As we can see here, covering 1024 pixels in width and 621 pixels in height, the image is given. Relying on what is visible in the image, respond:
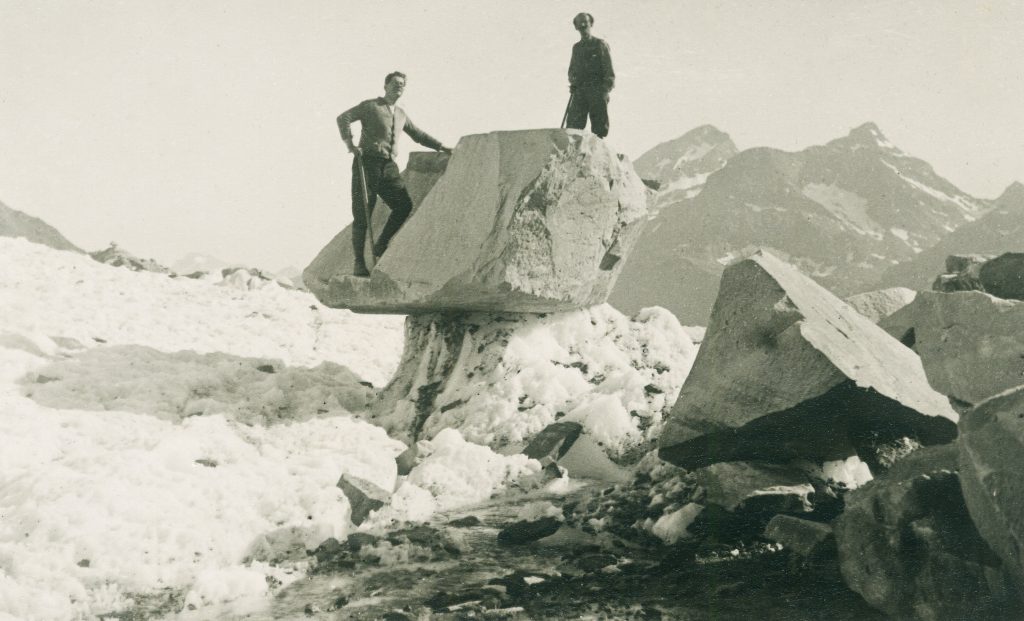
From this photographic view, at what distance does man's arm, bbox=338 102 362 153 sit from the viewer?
21.1 ft

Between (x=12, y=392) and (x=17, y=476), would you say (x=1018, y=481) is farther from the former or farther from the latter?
(x=12, y=392)

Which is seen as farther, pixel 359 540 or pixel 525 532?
pixel 525 532

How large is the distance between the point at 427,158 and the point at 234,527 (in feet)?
13.0

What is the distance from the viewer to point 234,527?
427 cm

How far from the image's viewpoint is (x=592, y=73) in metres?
7.04

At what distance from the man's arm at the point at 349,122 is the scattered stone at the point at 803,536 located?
13.9 ft

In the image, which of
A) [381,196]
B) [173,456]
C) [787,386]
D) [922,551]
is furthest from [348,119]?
[922,551]

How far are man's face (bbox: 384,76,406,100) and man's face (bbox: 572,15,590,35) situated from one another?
5.30 ft

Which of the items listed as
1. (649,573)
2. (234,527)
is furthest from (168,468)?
(649,573)

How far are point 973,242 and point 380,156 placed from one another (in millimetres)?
21979

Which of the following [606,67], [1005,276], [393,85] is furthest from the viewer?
[606,67]

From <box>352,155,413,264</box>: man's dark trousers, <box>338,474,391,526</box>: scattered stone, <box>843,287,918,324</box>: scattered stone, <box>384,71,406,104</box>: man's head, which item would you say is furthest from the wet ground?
<box>843,287,918,324</box>: scattered stone

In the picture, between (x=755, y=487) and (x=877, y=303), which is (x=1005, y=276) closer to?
(x=877, y=303)

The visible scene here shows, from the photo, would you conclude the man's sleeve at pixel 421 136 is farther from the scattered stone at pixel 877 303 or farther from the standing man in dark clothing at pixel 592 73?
the scattered stone at pixel 877 303
